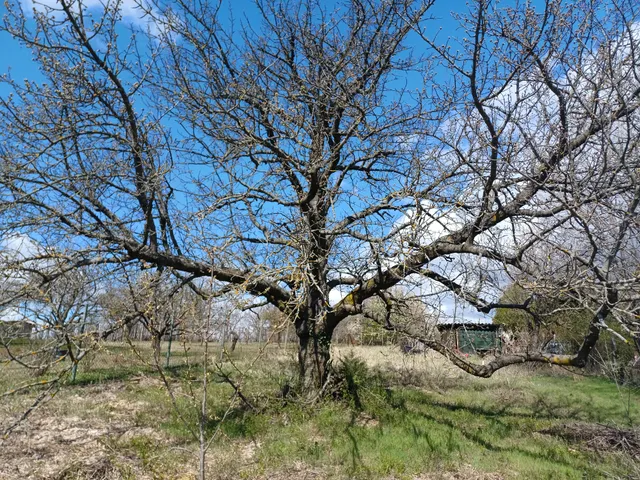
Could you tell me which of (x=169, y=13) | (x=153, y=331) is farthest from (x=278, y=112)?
(x=153, y=331)

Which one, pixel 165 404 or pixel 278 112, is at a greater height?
pixel 278 112

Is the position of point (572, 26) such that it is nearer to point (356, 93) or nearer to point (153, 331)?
point (356, 93)

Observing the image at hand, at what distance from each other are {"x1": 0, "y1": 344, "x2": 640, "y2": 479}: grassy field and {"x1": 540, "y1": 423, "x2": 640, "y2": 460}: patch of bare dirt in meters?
0.02

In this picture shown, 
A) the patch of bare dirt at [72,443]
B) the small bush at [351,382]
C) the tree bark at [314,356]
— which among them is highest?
the tree bark at [314,356]

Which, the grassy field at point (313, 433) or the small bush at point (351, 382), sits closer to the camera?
the grassy field at point (313, 433)

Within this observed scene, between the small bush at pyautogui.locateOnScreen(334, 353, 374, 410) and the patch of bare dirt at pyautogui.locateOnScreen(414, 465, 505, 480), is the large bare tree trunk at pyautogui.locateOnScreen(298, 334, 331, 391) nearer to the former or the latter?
the small bush at pyautogui.locateOnScreen(334, 353, 374, 410)

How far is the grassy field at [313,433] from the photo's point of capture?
538cm

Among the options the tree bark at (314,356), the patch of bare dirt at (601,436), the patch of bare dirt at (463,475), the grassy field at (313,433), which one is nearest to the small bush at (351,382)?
the grassy field at (313,433)

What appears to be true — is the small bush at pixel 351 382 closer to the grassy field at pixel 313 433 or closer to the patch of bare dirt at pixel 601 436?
the grassy field at pixel 313 433

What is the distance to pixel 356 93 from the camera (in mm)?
7648

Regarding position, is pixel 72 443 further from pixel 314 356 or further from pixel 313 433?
pixel 314 356

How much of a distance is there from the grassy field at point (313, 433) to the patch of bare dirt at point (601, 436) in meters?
0.02

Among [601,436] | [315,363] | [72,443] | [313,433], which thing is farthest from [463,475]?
[72,443]

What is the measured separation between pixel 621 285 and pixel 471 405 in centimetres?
634
